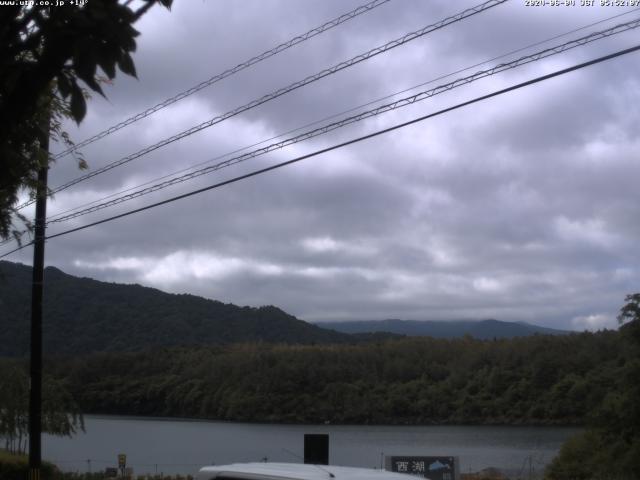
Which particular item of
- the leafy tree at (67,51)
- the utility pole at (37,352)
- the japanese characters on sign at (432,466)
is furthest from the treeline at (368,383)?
the leafy tree at (67,51)

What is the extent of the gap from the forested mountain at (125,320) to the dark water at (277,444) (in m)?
7.00

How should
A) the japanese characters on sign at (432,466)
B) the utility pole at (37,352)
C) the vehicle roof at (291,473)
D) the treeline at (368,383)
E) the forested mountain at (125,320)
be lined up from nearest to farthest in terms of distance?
1. the vehicle roof at (291,473)
2. the japanese characters on sign at (432,466)
3. the utility pole at (37,352)
4. the treeline at (368,383)
5. the forested mountain at (125,320)

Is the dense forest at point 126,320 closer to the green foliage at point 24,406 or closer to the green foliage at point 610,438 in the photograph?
the green foliage at point 24,406

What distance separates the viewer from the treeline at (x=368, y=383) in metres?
39.7

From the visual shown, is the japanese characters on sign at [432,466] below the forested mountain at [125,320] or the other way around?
below

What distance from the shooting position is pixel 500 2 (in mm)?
11320

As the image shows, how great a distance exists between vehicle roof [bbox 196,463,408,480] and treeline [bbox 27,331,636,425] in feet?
98.8

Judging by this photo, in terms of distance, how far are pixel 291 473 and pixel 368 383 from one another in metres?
35.2

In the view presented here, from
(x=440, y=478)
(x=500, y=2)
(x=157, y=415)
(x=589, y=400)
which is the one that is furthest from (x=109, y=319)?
(x=500, y=2)

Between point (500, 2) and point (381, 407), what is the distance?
31194 millimetres

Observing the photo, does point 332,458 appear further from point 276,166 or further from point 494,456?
point 276,166

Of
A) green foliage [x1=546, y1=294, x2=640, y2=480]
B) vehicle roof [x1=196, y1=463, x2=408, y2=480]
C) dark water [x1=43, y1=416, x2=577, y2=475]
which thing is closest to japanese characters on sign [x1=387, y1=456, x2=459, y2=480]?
dark water [x1=43, y1=416, x2=577, y2=475]

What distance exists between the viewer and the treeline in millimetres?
39719

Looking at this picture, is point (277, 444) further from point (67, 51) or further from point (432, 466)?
point (67, 51)
